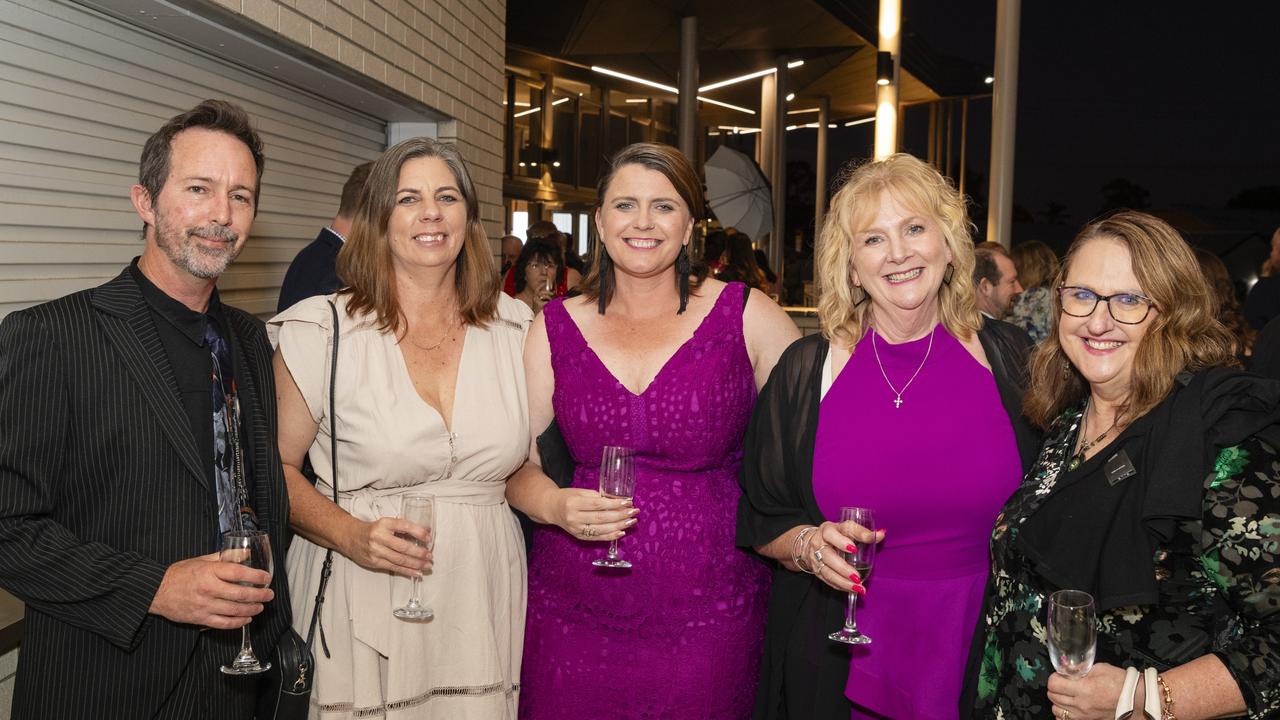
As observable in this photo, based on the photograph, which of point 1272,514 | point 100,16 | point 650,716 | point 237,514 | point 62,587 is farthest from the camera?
point 100,16

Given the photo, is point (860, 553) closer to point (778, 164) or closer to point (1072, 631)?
point (1072, 631)

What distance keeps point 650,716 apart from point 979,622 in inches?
37.5

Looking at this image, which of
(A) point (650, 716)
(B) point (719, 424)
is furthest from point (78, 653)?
(B) point (719, 424)

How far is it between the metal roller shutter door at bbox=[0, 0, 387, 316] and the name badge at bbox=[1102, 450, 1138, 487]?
2.88 m

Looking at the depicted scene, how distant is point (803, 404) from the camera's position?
2.61 meters

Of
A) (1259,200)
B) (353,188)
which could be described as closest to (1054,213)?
(1259,200)

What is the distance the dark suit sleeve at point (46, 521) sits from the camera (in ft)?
6.00

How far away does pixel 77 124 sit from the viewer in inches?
125

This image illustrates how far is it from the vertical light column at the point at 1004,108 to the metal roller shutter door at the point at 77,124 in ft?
29.3

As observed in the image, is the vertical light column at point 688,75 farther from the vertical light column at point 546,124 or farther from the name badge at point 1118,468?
the name badge at point 1118,468

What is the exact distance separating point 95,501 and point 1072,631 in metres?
1.84

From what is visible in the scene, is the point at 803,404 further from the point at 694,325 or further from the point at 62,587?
the point at 62,587

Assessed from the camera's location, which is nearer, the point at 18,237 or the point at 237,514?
the point at 237,514

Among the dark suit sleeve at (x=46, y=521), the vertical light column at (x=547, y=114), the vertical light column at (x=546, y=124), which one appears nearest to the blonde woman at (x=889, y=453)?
the dark suit sleeve at (x=46, y=521)
